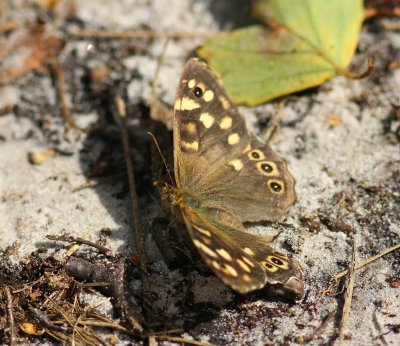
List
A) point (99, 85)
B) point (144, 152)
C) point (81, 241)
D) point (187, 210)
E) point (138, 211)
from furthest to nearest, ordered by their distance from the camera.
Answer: point (99, 85)
point (144, 152)
point (138, 211)
point (81, 241)
point (187, 210)

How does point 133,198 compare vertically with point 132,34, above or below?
below

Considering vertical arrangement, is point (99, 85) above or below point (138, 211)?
above

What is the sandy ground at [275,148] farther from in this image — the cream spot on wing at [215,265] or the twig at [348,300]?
the cream spot on wing at [215,265]

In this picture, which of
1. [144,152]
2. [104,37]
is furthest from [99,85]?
[144,152]

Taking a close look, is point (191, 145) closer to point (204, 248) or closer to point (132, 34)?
point (204, 248)

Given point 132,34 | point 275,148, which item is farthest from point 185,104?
point 132,34

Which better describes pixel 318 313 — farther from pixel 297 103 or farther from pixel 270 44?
pixel 270 44

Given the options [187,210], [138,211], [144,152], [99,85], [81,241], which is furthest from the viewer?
[99,85]

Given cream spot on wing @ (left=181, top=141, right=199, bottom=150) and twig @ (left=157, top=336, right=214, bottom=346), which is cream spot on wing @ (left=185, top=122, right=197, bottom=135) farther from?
twig @ (left=157, top=336, right=214, bottom=346)
